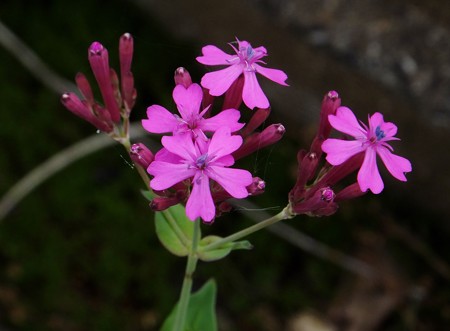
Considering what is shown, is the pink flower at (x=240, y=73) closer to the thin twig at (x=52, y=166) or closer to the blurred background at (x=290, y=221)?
the blurred background at (x=290, y=221)

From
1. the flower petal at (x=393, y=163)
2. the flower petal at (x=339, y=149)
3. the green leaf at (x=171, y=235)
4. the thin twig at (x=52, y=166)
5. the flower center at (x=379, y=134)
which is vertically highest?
the thin twig at (x=52, y=166)

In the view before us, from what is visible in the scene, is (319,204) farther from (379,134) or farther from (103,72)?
(103,72)

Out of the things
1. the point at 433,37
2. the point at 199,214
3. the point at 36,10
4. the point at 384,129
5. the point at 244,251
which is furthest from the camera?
the point at 36,10

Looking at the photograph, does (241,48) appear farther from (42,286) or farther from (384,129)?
(42,286)

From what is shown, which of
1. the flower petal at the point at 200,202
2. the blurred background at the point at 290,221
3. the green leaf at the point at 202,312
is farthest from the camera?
A: the blurred background at the point at 290,221

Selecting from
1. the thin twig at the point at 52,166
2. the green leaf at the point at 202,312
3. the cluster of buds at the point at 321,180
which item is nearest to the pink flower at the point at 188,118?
the cluster of buds at the point at 321,180

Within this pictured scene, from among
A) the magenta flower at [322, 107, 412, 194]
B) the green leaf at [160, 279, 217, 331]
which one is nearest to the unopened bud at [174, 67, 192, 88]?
the magenta flower at [322, 107, 412, 194]

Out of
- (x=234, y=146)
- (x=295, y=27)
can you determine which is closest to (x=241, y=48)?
(x=234, y=146)
